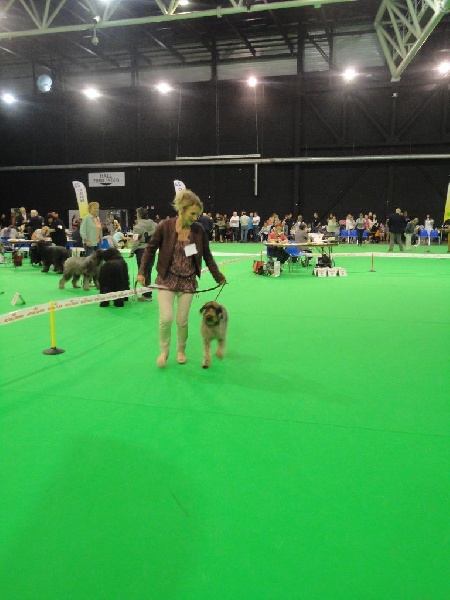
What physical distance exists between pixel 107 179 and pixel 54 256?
16.8 meters

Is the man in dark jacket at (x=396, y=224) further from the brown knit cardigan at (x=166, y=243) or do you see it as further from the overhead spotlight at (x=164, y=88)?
the brown knit cardigan at (x=166, y=243)

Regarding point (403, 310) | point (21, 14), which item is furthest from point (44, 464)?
point (21, 14)

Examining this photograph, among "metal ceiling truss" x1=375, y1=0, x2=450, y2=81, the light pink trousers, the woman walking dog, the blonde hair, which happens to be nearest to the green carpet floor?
the light pink trousers

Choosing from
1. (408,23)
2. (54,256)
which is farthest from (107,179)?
(408,23)

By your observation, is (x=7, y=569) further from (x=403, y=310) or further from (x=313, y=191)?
(x=313, y=191)

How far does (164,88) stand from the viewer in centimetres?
2402

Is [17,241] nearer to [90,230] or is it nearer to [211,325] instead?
[90,230]

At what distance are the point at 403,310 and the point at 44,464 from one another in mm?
5834

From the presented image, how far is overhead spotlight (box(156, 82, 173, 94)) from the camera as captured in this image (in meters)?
24.0

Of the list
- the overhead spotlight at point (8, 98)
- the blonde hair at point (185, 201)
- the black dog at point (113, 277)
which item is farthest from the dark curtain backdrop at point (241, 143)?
the blonde hair at point (185, 201)

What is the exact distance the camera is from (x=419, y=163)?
75.2 ft

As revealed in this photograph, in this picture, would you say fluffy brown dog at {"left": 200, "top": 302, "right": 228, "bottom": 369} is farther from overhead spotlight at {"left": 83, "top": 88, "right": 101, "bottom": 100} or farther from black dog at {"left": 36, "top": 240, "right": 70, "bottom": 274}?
overhead spotlight at {"left": 83, "top": 88, "right": 101, "bottom": 100}

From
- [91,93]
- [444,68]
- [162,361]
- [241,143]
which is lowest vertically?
[162,361]

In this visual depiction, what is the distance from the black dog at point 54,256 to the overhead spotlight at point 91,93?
17.1 meters
